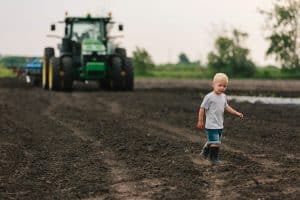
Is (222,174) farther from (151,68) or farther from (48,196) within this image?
(151,68)

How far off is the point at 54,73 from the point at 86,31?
2.94 metres

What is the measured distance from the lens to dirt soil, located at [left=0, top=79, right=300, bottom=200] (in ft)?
29.3

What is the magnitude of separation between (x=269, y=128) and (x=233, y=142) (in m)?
3.00

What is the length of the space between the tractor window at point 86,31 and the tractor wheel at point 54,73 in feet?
6.20

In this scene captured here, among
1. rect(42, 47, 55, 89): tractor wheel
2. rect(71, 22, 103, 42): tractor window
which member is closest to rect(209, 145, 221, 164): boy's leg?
rect(71, 22, 103, 42): tractor window

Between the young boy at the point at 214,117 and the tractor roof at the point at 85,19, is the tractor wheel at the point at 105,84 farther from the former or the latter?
the young boy at the point at 214,117

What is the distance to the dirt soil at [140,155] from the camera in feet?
29.3

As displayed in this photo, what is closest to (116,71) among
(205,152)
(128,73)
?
(128,73)

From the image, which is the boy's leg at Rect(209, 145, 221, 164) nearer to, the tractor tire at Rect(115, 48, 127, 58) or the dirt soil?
the dirt soil

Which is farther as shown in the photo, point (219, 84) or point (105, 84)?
point (105, 84)

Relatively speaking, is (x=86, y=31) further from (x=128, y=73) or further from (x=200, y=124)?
(x=200, y=124)

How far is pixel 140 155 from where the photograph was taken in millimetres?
12039

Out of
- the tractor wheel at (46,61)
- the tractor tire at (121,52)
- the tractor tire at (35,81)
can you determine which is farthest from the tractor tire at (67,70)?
the tractor tire at (35,81)

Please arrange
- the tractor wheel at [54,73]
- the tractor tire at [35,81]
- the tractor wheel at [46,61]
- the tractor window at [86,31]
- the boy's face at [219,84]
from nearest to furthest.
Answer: the boy's face at [219,84]
the tractor wheel at [54,73]
the tractor window at [86,31]
the tractor wheel at [46,61]
the tractor tire at [35,81]
